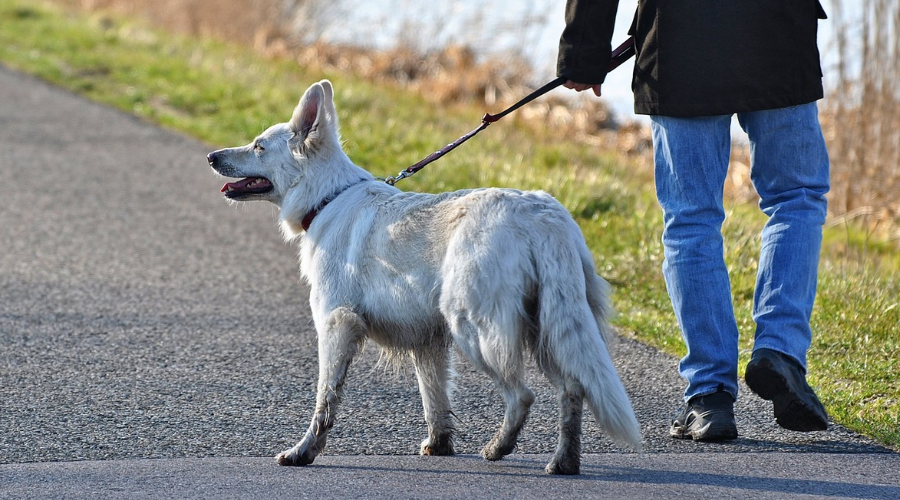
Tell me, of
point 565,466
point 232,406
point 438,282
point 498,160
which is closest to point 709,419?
point 565,466

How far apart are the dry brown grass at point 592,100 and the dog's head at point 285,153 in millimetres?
4605

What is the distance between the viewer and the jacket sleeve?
13.8 ft

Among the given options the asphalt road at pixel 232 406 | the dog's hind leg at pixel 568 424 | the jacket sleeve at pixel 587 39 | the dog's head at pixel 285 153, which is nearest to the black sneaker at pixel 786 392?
the asphalt road at pixel 232 406

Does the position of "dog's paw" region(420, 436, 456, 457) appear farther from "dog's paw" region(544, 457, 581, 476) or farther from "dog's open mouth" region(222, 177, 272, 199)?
"dog's open mouth" region(222, 177, 272, 199)

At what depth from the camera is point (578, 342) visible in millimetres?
3609

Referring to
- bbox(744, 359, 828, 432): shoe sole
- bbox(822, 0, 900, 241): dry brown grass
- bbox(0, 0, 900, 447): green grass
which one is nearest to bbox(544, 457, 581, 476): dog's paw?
bbox(744, 359, 828, 432): shoe sole

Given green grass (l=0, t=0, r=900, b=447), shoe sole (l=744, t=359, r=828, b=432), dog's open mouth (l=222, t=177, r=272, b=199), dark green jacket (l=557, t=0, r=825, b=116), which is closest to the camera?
shoe sole (l=744, t=359, r=828, b=432)

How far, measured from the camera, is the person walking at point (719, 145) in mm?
4094

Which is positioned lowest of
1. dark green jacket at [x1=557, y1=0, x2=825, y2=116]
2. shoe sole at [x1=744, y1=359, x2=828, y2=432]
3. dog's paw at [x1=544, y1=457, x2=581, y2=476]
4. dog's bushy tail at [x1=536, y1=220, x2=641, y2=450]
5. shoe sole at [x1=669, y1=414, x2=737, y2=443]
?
shoe sole at [x1=669, y1=414, x2=737, y2=443]

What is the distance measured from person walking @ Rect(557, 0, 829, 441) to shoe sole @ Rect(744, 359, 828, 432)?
65 millimetres

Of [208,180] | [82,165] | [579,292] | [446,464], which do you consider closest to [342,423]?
[446,464]

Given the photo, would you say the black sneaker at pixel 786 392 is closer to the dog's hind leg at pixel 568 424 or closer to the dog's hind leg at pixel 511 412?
the dog's hind leg at pixel 568 424

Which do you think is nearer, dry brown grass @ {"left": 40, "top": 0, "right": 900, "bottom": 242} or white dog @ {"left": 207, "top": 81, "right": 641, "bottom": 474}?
white dog @ {"left": 207, "top": 81, "right": 641, "bottom": 474}

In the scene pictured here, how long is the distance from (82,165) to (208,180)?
51.2 inches
